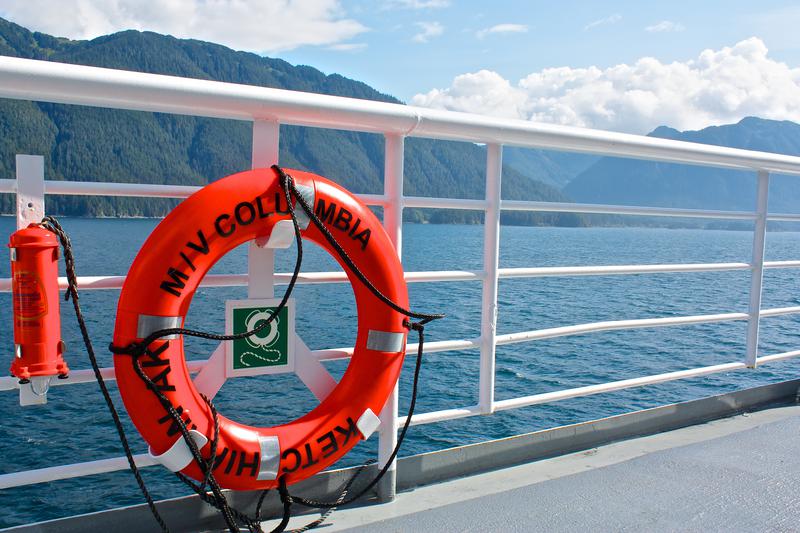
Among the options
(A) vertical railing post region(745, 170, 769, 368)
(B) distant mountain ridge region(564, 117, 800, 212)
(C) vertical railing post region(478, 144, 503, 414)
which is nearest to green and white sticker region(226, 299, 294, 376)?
(C) vertical railing post region(478, 144, 503, 414)

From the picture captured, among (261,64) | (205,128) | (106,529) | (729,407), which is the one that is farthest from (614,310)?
(261,64)

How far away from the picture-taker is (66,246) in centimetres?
120

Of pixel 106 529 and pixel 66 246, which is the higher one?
pixel 66 246

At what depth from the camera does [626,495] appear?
1.55m

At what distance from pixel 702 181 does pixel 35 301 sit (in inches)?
6063

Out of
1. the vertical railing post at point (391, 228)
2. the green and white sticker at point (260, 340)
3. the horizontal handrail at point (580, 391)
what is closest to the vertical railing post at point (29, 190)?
the green and white sticker at point (260, 340)

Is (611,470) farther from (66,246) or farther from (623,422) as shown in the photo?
(66,246)

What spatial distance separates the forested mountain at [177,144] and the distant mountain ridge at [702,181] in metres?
36.5

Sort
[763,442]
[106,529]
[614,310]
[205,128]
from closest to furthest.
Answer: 1. [106,529]
2. [763,442]
3. [614,310]
4. [205,128]

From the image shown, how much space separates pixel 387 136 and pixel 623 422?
1122 millimetres

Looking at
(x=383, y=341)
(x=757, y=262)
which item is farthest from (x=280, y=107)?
(x=757, y=262)

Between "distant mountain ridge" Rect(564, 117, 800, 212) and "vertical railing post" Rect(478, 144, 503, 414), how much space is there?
131 metres

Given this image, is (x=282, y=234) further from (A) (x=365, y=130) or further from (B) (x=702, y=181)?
(B) (x=702, y=181)

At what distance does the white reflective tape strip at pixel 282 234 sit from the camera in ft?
Result: 4.26
